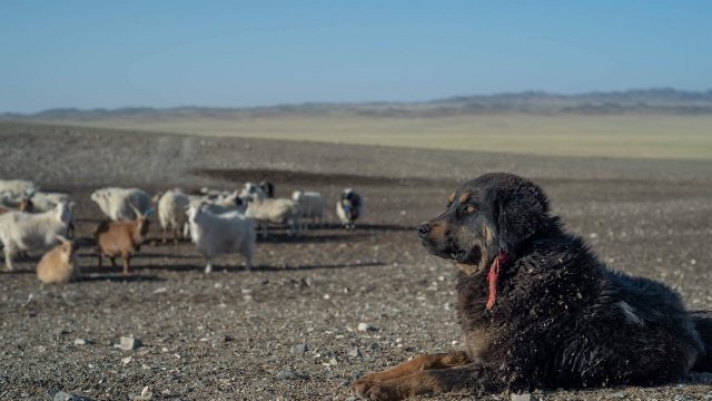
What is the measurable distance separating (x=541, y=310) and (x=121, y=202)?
733 inches

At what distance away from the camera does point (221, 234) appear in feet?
54.3

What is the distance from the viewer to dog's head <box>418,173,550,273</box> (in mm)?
5504

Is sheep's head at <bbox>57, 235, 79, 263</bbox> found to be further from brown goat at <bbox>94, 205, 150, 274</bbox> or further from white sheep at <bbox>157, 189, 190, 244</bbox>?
white sheep at <bbox>157, 189, 190, 244</bbox>

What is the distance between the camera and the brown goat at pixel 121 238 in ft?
53.8

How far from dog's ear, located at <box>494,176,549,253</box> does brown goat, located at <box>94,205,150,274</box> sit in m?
11.8

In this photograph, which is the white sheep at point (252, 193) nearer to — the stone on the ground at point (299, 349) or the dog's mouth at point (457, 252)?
the stone on the ground at point (299, 349)

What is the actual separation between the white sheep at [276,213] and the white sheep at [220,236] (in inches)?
188

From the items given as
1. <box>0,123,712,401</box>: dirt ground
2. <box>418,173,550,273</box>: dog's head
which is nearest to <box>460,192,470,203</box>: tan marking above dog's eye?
<box>418,173,550,273</box>: dog's head

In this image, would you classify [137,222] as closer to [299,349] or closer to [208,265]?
[208,265]

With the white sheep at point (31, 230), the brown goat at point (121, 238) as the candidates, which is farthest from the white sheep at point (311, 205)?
the white sheep at point (31, 230)

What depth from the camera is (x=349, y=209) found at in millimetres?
22922

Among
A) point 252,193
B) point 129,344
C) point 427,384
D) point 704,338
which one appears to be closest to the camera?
point 427,384


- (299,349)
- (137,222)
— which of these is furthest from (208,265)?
(299,349)

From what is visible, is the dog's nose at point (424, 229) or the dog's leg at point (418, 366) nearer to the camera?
the dog's leg at point (418, 366)
